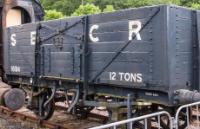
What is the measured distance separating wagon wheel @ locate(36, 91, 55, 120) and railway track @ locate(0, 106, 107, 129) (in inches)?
5.8

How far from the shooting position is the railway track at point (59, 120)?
31.1ft

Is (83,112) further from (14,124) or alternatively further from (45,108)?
(14,124)

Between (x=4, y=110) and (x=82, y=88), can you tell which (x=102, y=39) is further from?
(x=4, y=110)

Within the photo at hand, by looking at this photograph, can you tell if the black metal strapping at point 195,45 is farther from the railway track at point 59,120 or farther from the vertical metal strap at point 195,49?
the railway track at point 59,120

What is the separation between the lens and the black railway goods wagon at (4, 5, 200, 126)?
6523 millimetres

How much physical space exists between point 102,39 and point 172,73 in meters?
1.88

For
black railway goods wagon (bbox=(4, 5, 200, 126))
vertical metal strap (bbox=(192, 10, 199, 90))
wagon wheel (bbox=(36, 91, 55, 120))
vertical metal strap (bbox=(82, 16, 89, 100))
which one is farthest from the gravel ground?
vertical metal strap (bbox=(192, 10, 199, 90))

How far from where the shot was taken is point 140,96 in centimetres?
713

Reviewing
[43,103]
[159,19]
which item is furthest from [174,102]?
[43,103]

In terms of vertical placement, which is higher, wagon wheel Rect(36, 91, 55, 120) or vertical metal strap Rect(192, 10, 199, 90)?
vertical metal strap Rect(192, 10, 199, 90)

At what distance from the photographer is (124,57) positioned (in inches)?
285

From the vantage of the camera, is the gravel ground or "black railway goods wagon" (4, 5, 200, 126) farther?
the gravel ground

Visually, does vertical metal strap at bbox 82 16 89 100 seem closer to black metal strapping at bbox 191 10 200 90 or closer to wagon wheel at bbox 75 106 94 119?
wagon wheel at bbox 75 106 94 119

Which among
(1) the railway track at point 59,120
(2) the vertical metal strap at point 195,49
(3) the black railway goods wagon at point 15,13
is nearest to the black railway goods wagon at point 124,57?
(2) the vertical metal strap at point 195,49
